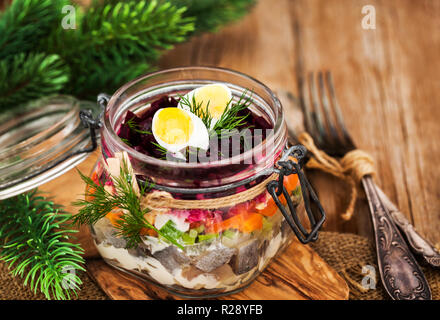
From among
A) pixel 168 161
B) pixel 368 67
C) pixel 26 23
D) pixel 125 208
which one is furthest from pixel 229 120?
pixel 368 67

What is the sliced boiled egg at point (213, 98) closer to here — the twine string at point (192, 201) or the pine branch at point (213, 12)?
the twine string at point (192, 201)

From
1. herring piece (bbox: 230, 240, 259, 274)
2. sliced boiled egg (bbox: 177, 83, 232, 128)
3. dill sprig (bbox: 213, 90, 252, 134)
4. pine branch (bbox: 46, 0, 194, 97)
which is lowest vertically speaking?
herring piece (bbox: 230, 240, 259, 274)

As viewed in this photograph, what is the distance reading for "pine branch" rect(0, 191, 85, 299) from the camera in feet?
3.57

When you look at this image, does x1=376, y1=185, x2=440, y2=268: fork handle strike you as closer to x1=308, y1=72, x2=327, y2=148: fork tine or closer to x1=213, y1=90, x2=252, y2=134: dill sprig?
x1=308, y1=72, x2=327, y2=148: fork tine

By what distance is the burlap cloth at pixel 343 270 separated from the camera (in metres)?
1.18

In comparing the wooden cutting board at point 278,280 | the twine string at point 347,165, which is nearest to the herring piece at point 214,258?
the wooden cutting board at point 278,280

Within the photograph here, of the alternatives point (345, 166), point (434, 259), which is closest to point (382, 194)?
point (345, 166)

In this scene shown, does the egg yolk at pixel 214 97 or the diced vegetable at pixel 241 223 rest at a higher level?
the egg yolk at pixel 214 97

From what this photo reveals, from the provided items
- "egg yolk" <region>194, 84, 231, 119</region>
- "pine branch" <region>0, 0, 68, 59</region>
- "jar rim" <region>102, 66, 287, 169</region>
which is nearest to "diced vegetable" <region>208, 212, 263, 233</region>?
"jar rim" <region>102, 66, 287, 169</region>

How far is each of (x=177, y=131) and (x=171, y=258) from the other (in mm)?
267

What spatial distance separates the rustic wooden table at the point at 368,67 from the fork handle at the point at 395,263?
10cm

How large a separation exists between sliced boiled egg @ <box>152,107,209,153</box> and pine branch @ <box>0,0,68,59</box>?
0.74 metres

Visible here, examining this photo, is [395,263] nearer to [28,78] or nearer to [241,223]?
[241,223]

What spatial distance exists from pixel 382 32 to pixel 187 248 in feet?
5.23
